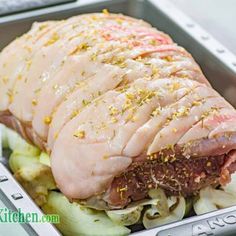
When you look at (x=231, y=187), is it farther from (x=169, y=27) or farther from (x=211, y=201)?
(x=169, y=27)

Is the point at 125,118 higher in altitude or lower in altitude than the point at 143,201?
higher

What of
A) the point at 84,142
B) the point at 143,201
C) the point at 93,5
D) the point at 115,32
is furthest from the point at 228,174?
the point at 93,5

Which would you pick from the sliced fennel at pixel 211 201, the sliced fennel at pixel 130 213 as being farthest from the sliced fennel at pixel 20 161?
the sliced fennel at pixel 211 201

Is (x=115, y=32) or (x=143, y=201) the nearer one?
(x=143, y=201)

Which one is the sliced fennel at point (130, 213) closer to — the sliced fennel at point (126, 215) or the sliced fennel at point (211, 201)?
the sliced fennel at point (126, 215)

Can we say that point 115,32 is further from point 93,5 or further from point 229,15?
point 229,15

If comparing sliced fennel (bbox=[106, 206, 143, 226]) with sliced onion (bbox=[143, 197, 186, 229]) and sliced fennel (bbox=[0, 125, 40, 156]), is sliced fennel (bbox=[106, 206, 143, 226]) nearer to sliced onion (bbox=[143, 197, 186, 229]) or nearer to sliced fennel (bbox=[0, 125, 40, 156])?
sliced onion (bbox=[143, 197, 186, 229])

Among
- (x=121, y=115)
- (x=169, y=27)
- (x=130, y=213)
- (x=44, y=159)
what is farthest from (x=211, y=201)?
(x=169, y=27)
